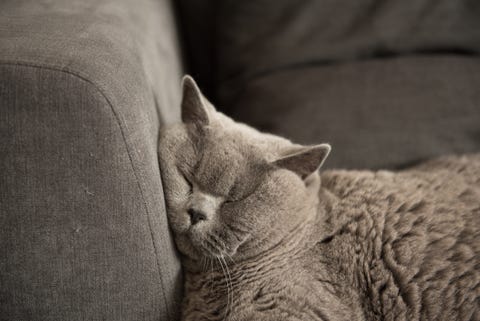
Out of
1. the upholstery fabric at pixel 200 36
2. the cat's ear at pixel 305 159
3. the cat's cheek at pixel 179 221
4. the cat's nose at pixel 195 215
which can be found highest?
the cat's ear at pixel 305 159

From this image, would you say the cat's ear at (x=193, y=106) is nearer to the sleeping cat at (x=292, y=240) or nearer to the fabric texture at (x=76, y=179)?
the sleeping cat at (x=292, y=240)

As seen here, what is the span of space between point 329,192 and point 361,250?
0.18 meters

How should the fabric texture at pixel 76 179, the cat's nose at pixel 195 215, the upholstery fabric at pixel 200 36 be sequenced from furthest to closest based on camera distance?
the upholstery fabric at pixel 200 36 < the cat's nose at pixel 195 215 < the fabric texture at pixel 76 179

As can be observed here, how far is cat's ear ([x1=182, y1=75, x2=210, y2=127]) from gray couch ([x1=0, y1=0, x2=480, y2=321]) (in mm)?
68

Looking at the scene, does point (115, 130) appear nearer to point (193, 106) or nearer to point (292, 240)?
point (193, 106)

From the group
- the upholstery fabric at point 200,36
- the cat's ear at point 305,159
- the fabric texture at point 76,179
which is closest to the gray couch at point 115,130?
the fabric texture at point 76,179

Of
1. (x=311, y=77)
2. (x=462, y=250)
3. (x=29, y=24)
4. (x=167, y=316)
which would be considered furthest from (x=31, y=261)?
(x=311, y=77)

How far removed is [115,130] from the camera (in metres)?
0.77

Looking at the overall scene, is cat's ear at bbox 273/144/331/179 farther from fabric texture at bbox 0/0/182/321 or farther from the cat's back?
fabric texture at bbox 0/0/182/321

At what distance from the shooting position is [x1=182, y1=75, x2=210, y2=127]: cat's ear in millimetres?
999

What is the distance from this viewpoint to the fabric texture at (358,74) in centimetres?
141

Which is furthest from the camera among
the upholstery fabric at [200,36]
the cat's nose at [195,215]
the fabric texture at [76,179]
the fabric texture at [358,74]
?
the upholstery fabric at [200,36]

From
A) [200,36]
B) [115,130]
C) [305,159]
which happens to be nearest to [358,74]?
[305,159]

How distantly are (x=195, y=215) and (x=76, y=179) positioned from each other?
0.27 m
